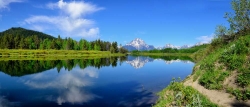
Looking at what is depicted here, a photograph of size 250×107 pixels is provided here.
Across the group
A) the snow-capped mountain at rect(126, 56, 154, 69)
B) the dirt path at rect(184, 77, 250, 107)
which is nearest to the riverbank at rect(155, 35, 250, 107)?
the dirt path at rect(184, 77, 250, 107)

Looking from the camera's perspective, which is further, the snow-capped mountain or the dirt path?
the snow-capped mountain

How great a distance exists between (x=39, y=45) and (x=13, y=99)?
6874 inches

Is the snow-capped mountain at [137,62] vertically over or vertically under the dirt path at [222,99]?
under

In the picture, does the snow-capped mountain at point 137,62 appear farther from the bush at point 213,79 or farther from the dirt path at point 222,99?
the dirt path at point 222,99

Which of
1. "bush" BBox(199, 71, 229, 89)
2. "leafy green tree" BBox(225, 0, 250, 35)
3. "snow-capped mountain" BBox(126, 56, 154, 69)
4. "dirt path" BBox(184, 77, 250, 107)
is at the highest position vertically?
"leafy green tree" BBox(225, 0, 250, 35)

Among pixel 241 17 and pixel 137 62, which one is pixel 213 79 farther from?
pixel 137 62

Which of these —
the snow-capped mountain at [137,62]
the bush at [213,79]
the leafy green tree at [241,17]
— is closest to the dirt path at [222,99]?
the bush at [213,79]

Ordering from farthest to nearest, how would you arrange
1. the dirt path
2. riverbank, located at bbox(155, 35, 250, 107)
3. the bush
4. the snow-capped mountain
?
the snow-capped mountain
the bush
riverbank, located at bbox(155, 35, 250, 107)
the dirt path

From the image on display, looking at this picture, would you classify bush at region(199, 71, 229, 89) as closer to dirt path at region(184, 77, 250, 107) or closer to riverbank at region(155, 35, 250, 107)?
riverbank at region(155, 35, 250, 107)

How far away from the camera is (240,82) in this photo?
1758cm

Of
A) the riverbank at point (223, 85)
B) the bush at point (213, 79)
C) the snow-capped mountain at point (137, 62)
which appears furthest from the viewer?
the snow-capped mountain at point (137, 62)

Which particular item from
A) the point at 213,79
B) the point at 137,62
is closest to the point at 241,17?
the point at 213,79

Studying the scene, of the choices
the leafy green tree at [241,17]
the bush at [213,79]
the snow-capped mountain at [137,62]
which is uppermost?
the leafy green tree at [241,17]

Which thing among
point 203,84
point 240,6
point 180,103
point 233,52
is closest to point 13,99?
point 180,103
